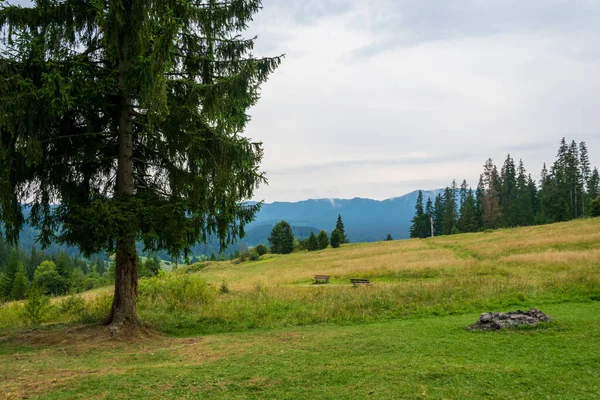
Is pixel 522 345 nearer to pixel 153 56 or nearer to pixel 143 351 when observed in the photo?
pixel 143 351

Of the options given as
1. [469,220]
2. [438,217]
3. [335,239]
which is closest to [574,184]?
[469,220]

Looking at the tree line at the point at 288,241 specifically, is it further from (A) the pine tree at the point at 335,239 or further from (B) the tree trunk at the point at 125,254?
(B) the tree trunk at the point at 125,254

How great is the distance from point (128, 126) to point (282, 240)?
72.5 metres

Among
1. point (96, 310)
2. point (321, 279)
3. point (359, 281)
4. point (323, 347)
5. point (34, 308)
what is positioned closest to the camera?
point (323, 347)

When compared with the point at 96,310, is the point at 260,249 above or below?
below

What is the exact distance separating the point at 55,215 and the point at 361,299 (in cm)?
1069

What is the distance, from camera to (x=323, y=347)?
28.2 feet

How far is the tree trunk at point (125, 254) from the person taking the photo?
1039 cm

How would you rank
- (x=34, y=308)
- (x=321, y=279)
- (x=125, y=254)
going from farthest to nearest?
(x=321, y=279) < (x=34, y=308) < (x=125, y=254)

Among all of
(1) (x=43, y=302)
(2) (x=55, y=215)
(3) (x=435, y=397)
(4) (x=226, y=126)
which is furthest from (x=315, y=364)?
(1) (x=43, y=302)

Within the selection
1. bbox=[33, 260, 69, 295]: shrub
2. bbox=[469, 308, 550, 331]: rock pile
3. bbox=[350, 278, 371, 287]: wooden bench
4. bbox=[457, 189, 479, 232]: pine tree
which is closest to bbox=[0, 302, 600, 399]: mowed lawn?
bbox=[469, 308, 550, 331]: rock pile

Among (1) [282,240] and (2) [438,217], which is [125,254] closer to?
(1) [282,240]

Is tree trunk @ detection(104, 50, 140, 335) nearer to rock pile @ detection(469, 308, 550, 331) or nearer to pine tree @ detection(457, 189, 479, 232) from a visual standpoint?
rock pile @ detection(469, 308, 550, 331)

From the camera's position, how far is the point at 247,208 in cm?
1167
